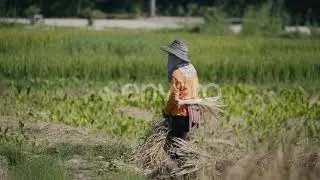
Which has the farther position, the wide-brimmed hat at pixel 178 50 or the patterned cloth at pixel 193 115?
the patterned cloth at pixel 193 115

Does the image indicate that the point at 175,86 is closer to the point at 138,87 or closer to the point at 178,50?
the point at 178,50

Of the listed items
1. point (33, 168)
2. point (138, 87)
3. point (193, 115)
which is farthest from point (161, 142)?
point (138, 87)

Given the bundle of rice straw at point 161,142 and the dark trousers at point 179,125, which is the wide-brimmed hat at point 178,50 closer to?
the bundle of rice straw at point 161,142

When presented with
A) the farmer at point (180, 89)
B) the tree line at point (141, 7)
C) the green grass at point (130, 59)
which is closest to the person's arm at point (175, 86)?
the farmer at point (180, 89)

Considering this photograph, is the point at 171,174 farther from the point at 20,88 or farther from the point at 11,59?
the point at 11,59

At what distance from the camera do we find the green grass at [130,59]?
14320 mm

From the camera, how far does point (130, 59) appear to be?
49.8 ft

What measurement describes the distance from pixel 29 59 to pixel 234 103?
14.1 feet

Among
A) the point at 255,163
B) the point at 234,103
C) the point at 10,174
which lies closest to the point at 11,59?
the point at 234,103
